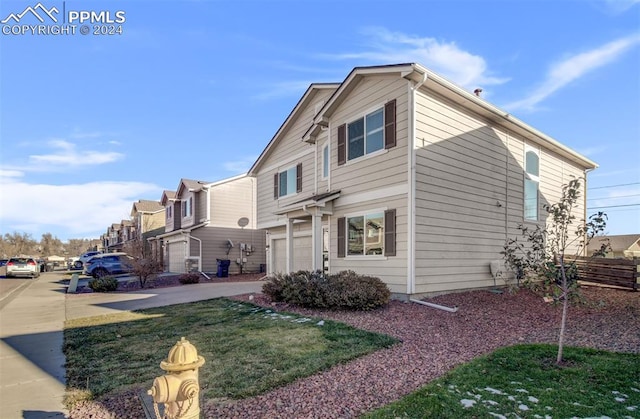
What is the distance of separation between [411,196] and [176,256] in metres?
20.6

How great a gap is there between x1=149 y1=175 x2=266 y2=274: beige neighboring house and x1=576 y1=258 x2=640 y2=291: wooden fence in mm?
16807

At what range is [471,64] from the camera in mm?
12430

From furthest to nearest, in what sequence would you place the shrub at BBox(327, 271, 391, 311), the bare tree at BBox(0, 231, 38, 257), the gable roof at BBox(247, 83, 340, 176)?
the bare tree at BBox(0, 231, 38, 257) < the gable roof at BBox(247, 83, 340, 176) < the shrub at BBox(327, 271, 391, 311)

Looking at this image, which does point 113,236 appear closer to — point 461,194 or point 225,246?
point 225,246

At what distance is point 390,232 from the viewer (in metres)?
9.77

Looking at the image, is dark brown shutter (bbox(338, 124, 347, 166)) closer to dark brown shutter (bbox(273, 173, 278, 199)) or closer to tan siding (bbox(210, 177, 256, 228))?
dark brown shutter (bbox(273, 173, 278, 199))

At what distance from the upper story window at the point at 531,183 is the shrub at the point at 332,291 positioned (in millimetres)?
7190

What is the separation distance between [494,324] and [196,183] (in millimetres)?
21810

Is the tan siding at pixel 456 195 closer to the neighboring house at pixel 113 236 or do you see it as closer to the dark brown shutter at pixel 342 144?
the dark brown shutter at pixel 342 144

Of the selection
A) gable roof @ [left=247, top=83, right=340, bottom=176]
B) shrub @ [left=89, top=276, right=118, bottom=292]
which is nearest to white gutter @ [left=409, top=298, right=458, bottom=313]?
gable roof @ [left=247, top=83, right=340, bottom=176]

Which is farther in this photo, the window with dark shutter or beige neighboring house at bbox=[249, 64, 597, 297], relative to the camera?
the window with dark shutter

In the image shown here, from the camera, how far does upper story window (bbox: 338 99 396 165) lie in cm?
998

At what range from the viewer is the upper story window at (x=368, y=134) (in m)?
9.98

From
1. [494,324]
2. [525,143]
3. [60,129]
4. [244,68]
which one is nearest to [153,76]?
[244,68]
